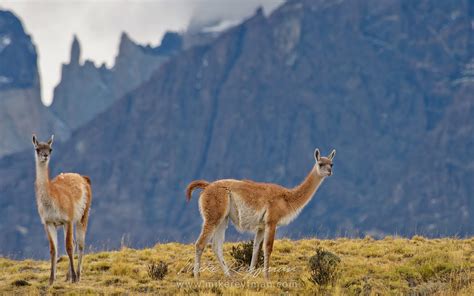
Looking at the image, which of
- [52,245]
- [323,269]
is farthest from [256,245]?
[52,245]

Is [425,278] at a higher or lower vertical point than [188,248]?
lower

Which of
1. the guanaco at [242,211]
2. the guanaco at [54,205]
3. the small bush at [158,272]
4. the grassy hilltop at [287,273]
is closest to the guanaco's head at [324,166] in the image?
the guanaco at [242,211]

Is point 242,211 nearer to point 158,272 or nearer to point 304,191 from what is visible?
point 304,191

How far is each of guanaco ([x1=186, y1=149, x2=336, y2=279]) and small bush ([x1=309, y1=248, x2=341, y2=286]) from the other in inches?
36.7

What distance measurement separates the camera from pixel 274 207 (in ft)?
57.9

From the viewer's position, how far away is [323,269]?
53.9ft

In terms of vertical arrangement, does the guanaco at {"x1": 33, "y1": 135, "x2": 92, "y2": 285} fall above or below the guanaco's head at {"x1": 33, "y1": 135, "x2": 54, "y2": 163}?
below

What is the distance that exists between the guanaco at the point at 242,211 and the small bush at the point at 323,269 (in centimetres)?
93

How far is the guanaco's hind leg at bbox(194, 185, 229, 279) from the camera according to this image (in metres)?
17.2

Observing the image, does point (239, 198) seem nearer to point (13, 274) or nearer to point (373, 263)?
point (373, 263)

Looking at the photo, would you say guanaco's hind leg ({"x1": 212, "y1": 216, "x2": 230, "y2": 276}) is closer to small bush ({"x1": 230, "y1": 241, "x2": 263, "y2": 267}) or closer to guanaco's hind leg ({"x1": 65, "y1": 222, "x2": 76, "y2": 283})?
small bush ({"x1": 230, "y1": 241, "x2": 263, "y2": 267})

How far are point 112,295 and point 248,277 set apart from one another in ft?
9.40

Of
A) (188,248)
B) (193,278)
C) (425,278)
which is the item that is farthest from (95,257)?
(425,278)

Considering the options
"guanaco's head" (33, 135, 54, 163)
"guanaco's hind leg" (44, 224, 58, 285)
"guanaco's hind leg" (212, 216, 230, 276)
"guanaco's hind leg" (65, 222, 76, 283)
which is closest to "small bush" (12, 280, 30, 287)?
"guanaco's hind leg" (44, 224, 58, 285)
